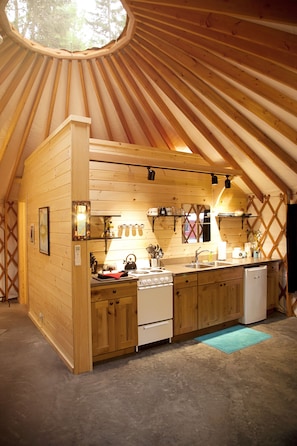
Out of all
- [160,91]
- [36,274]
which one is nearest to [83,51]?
[160,91]

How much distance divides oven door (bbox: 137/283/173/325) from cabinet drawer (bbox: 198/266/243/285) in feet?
1.81

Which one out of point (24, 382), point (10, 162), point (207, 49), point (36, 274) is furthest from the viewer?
point (10, 162)

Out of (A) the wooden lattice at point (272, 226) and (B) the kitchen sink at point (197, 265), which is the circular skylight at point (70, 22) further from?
(A) the wooden lattice at point (272, 226)

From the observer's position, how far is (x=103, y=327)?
10.8 ft

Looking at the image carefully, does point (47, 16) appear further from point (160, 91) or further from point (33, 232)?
point (33, 232)

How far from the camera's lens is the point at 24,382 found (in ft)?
9.54

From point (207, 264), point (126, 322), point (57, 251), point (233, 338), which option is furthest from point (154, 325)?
point (207, 264)

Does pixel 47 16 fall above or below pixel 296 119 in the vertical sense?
above

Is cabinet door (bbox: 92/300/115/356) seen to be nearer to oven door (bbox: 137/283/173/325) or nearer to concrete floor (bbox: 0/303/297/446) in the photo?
concrete floor (bbox: 0/303/297/446)

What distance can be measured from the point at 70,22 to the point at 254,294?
4396 mm

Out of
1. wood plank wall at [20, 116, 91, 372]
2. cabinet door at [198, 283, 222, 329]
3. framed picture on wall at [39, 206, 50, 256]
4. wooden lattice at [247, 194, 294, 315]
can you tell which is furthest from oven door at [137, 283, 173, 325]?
wooden lattice at [247, 194, 294, 315]

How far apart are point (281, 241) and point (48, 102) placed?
437cm

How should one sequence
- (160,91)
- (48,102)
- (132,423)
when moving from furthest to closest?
(48,102)
(160,91)
(132,423)

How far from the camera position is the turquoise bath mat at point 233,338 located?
3.78 meters
